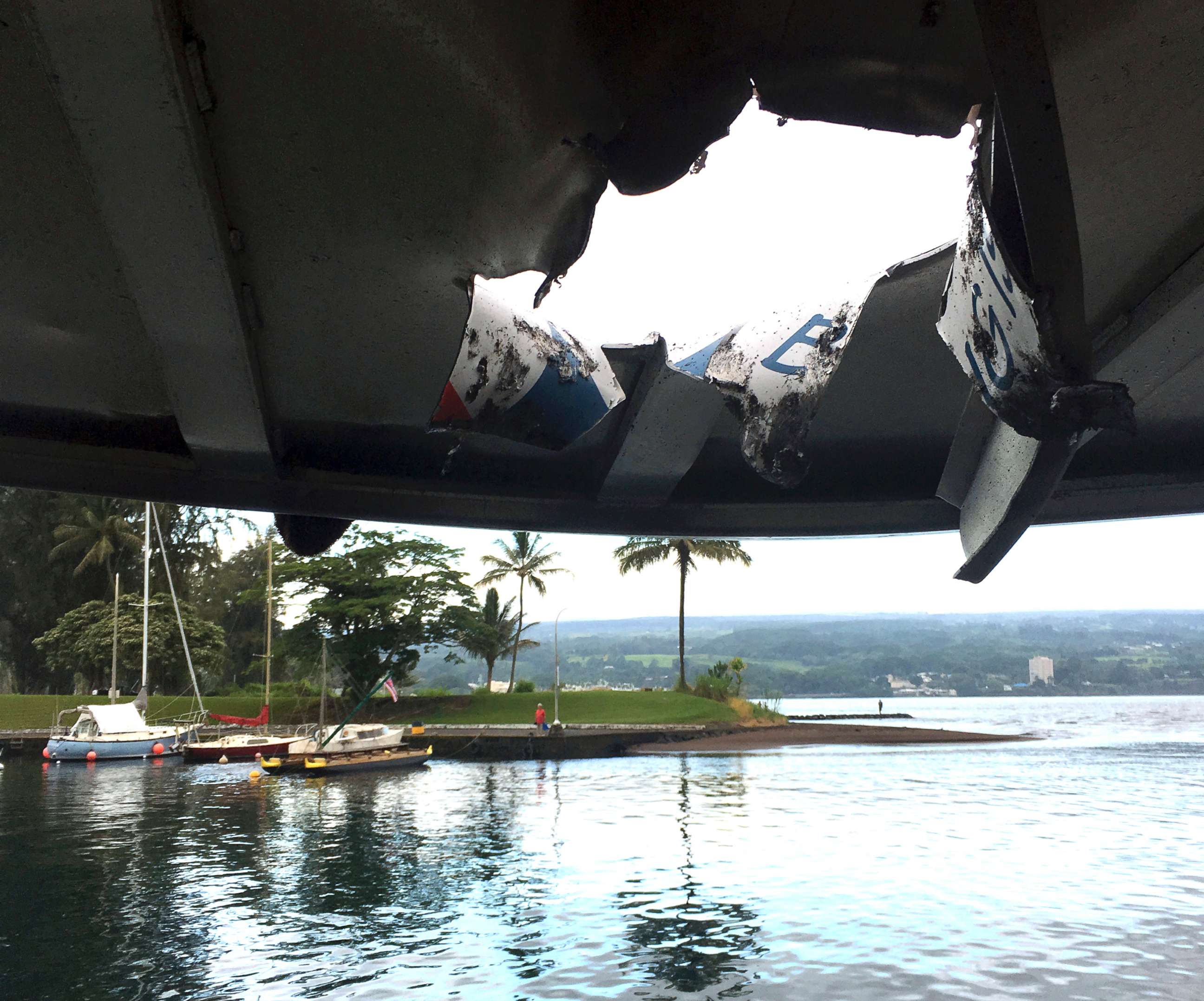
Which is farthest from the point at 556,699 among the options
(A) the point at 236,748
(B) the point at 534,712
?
(A) the point at 236,748

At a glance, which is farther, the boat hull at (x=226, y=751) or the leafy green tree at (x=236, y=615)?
the leafy green tree at (x=236, y=615)

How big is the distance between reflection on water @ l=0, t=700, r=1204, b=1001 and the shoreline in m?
14.9

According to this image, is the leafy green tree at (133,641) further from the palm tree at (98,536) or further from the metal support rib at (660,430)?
the metal support rib at (660,430)

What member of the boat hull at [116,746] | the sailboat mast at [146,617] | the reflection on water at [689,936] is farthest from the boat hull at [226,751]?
the reflection on water at [689,936]

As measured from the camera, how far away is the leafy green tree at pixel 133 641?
2537 inches

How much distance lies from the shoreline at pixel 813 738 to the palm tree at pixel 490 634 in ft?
47.8

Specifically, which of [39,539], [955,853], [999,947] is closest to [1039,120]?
[999,947]

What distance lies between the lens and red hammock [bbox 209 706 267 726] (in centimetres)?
6241

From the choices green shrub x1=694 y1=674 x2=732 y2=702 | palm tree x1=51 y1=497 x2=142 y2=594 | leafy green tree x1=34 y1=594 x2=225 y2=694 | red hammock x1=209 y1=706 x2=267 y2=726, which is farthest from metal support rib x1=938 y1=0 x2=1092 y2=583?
palm tree x1=51 y1=497 x2=142 y2=594

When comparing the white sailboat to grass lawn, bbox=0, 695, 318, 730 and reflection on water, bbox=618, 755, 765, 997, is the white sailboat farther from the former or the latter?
reflection on water, bbox=618, 755, 765, 997

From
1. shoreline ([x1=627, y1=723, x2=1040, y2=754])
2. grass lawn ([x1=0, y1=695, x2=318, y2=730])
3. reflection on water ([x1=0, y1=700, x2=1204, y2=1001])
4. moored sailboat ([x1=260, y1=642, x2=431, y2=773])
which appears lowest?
shoreline ([x1=627, y1=723, x2=1040, y2=754])

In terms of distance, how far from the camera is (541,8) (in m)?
3.48

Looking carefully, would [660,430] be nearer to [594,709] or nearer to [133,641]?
[594,709]

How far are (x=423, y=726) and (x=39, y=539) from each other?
128ft
